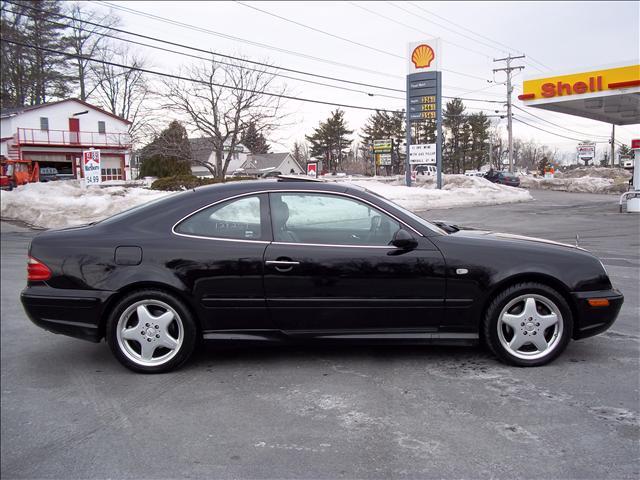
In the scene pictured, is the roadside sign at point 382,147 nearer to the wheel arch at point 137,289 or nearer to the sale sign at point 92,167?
the sale sign at point 92,167

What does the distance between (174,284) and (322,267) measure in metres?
1.08

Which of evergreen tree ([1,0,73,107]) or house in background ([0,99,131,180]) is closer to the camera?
evergreen tree ([1,0,73,107])

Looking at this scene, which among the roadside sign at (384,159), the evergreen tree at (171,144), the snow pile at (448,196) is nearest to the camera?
the snow pile at (448,196)

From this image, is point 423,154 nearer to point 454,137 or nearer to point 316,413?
point 316,413

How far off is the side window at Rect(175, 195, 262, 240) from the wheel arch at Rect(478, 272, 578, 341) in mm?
1772

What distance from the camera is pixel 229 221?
13.0 ft

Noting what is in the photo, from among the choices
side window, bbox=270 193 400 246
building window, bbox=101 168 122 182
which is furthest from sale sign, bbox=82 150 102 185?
building window, bbox=101 168 122 182

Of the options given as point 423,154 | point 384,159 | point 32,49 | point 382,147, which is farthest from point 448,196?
point 384,159

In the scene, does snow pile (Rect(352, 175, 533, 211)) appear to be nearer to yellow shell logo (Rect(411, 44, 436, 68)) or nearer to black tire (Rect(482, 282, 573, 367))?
yellow shell logo (Rect(411, 44, 436, 68))

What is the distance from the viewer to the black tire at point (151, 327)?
148 inches

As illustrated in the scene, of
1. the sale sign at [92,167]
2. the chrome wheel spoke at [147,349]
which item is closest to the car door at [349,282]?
the chrome wheel spoke at [147,349]

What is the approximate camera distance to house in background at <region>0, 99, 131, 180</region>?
93.0 ft

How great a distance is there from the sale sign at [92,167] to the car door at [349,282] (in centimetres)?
1653

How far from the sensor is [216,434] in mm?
2963
